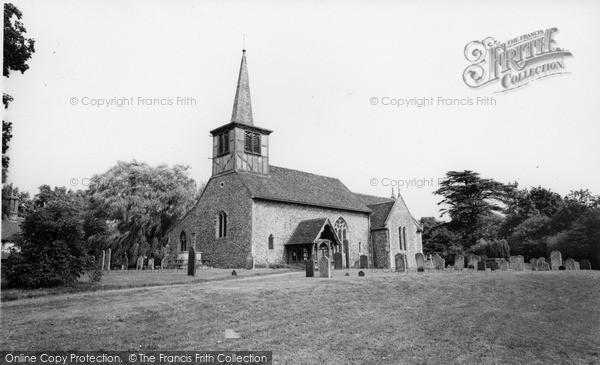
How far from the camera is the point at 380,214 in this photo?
3938cm

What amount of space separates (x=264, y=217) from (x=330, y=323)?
62.0 feet

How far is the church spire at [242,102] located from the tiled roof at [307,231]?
9036mm

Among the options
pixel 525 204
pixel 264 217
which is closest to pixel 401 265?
pixel 264 217

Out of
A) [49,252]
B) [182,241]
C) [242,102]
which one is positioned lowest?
[49,252]

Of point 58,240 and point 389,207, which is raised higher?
point 389,207

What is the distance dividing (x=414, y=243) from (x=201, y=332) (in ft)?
108

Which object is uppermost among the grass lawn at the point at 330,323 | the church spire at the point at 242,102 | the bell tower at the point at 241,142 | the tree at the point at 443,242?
the church spire at the point at 242,102

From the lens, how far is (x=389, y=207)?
39594 millimetres

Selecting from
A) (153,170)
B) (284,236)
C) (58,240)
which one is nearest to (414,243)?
(284,236)

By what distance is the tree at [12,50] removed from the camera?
44.5ft

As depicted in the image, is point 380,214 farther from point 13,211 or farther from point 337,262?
point 13,211

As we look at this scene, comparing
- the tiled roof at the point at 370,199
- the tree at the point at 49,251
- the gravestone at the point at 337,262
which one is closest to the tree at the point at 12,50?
the tree at the point at 49,251

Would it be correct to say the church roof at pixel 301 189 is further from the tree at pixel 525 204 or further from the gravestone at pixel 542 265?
the tree at pixel 525 204

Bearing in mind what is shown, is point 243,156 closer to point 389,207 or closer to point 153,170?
point 153,170
